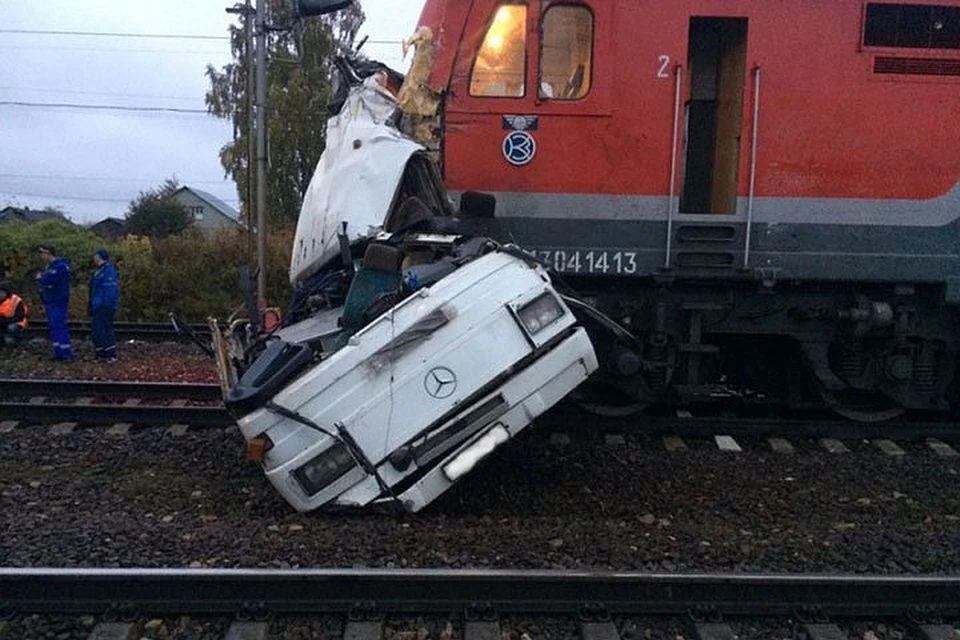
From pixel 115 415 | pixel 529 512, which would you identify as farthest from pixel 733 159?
pixel 115 415

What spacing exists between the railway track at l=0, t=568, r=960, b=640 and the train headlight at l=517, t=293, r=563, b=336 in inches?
56.8

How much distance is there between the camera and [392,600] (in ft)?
12.5

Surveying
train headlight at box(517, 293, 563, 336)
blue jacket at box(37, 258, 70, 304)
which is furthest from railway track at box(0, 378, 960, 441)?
blue jacket at box(37, 258, 70, 304)

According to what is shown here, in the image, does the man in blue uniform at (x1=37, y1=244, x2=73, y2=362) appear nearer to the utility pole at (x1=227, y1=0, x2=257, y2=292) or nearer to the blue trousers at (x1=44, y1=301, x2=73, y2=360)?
the blue trousers at (x1=44, y1=301, x2=73, y2=360)

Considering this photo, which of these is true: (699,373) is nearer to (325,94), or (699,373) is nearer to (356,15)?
(325,94)

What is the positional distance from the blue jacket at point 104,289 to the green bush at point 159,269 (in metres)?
5.17

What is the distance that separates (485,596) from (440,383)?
4.00 feet

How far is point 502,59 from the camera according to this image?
21.0ft

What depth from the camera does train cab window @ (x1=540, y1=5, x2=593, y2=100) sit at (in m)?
6.37

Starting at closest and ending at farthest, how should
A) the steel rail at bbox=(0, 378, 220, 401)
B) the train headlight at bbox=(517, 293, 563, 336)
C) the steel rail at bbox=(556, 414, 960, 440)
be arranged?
the train headlight at bbox=(517, 293, 563, 336), the steel rail at bbox=(556, 414, 960, 440), the steel rail at bbox=(0, 378, 220, 401)

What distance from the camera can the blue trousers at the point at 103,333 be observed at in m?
10.6

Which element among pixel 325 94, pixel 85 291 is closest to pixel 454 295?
pixel 85 291

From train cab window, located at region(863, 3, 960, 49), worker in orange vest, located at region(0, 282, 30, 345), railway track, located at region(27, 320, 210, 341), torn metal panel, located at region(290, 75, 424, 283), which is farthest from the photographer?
railway track, located at region(27, 320, 210, 341)

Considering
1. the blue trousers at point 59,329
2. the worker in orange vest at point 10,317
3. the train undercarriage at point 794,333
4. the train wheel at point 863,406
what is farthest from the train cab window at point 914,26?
the worker in orange vest at point 10,317
